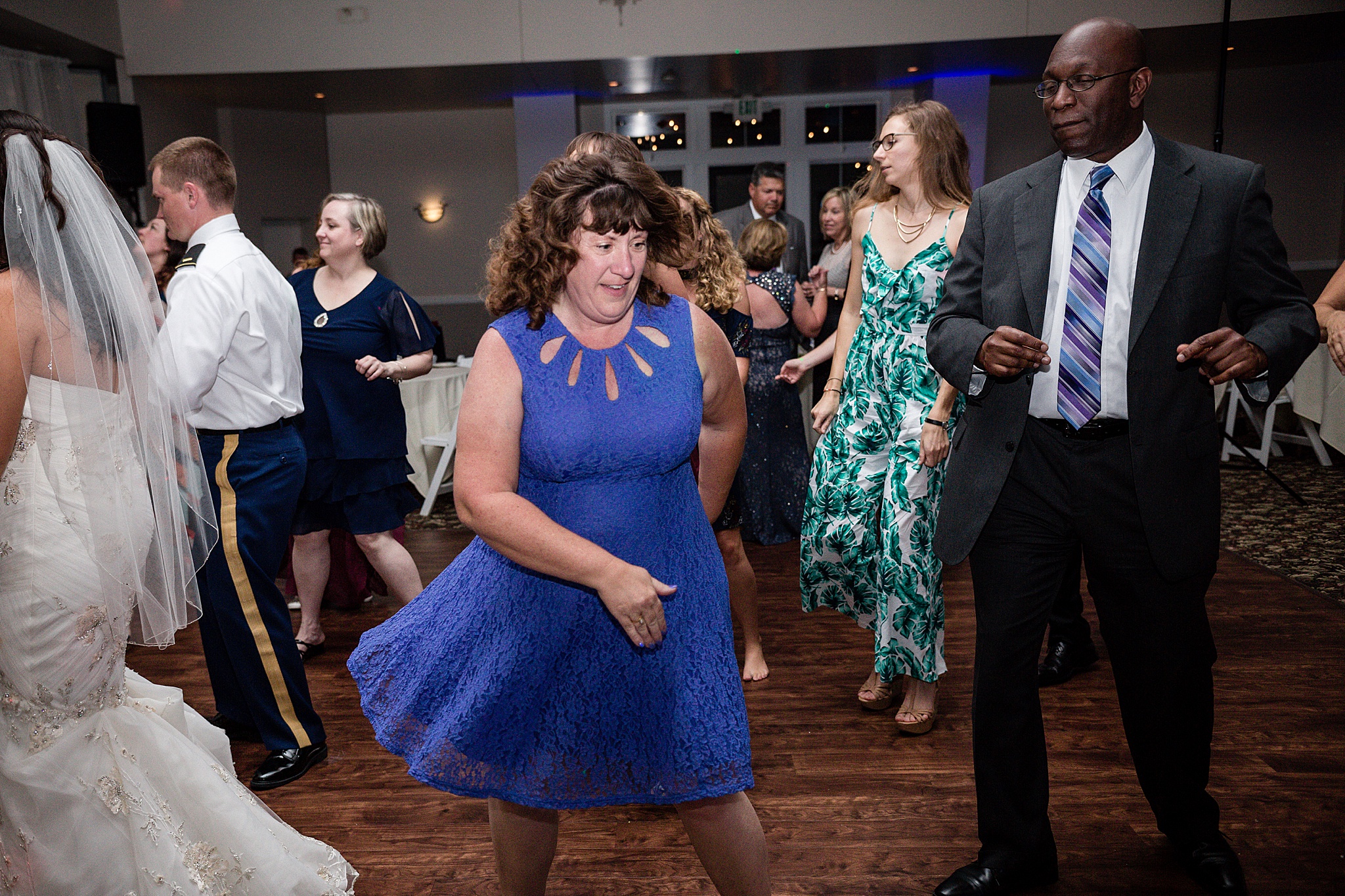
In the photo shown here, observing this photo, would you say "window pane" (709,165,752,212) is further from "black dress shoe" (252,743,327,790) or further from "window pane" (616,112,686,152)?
"black dress shoe" (252,743,327,790)

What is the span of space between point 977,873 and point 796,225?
15.4ft

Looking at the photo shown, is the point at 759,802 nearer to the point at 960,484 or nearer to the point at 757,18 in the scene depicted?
the point at 960,484

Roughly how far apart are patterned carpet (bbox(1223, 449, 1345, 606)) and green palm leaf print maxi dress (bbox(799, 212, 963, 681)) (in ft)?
7.43

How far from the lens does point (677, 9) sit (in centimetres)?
918

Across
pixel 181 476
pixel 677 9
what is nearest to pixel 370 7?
pixel 677 9

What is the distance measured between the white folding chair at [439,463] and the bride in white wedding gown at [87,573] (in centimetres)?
406

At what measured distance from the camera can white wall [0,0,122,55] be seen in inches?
296

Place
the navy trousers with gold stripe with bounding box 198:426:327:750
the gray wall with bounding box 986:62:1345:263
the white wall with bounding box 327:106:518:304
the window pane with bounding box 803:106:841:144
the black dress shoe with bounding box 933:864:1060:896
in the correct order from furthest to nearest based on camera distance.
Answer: the white wall with bounding box 327:106:518:304 < the window pane with bounding box 803:106:841:144 < the gray wall with bounding box 986:62:1345:263 < the navy trousers with gold stripe with bounding box 198:426:327:750 < the black dress shoe with bounding box 933:864:1060:896

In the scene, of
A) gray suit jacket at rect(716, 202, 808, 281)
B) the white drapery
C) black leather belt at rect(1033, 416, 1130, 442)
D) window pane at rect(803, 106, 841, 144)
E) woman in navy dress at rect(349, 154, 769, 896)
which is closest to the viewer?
woman in navy dress at rect(349, 154, 769, 896)

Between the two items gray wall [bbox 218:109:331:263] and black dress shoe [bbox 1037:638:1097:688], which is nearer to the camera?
black dress shoe [bbox 1037:638:1097:688]

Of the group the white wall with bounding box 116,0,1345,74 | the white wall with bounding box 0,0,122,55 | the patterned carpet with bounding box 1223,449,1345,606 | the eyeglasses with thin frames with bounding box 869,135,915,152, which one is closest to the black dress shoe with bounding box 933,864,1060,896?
the eyeglasses with thin frames with bounding box 869,135,915,152

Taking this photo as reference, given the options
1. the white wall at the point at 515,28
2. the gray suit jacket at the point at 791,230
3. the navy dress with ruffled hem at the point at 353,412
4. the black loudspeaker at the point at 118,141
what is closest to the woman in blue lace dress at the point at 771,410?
the navy dress with ruffled hem at the point at 353,412

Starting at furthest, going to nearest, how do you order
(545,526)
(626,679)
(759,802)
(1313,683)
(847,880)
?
1. (1313,683)
2. (759,802)
3. (847,880)
4. (626,679)
5. (545,526)

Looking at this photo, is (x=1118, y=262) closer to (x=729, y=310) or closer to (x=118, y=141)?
(x=729, y=310)
